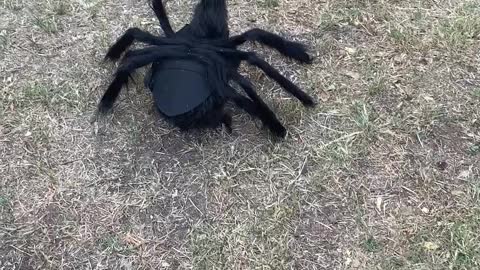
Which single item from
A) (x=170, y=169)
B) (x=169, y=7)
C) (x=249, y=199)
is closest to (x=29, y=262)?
(x=170, y=169)

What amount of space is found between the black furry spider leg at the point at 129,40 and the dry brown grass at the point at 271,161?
14 cm

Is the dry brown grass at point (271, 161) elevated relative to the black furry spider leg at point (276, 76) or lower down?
lower down

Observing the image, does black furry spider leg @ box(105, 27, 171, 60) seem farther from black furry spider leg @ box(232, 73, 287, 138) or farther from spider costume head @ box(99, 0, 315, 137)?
black furry spider leg @ box(232, 73, 287, 138)

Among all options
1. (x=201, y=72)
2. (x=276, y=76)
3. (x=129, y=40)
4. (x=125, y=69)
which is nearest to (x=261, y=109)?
(x=276, y=76)

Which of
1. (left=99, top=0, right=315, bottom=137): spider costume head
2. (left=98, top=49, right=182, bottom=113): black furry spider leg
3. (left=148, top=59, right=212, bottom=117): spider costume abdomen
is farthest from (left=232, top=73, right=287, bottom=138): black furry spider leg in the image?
(left=98, top=49, right=182, bottom=113): black furry spider leg

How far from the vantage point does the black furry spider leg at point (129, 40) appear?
258 centimetres

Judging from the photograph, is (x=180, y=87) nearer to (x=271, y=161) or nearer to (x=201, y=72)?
(x=201, y=72)

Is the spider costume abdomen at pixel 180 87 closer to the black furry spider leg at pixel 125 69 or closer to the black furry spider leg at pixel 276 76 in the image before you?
the black furry spider leg at pixel 125 69

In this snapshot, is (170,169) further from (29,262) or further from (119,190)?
(29,262)

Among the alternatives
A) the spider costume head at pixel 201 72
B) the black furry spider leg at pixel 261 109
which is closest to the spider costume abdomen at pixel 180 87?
the spider costume head at pixel 201 72

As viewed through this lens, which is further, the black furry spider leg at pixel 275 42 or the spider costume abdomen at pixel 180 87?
the black furry spider leg at pixel 275 42

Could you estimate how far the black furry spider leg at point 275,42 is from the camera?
2.58m

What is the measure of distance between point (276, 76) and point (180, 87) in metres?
0.41

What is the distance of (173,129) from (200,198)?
36cm
